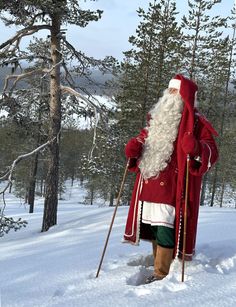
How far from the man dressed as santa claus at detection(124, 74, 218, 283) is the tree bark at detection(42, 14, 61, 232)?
5930 mm

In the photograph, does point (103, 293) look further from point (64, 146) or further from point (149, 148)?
point (64, 146)

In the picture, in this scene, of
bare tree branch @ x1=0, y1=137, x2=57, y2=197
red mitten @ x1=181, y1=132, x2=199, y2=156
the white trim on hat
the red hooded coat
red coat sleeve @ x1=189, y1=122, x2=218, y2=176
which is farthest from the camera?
bare tree branch @ x1=0, y1=137, x2=57, y2=197

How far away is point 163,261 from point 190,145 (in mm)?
1208

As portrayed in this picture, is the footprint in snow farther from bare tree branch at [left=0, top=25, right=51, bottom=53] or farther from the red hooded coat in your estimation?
bare tree branch at [left=0, top=25, right=51, bottom=53]

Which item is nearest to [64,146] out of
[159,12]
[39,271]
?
[159,12]

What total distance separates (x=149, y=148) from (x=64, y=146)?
47748 millimetres

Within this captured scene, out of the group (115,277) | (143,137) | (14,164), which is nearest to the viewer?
(115,277)

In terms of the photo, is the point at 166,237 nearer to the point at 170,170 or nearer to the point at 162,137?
the point at 170,170

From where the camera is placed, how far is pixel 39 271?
421cm

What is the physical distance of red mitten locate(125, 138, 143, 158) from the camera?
12.7ft

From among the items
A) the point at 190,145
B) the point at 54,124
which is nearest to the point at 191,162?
the point at 190,145

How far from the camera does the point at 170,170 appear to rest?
3.88 m

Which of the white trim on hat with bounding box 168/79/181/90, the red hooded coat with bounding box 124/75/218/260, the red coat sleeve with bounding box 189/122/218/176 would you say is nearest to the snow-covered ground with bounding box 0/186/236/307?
the red hooded coat with bounding box 124/75/218/260

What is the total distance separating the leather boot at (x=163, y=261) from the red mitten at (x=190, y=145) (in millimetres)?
1033
